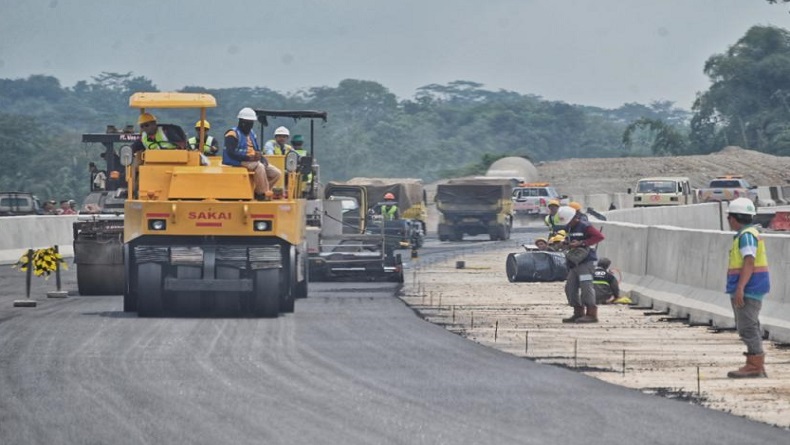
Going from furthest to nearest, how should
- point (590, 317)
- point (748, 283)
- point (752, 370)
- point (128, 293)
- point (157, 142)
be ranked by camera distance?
point (157, 142)
point (128, 293)
point (590, 317)
point (748, 283)
point (752, 370)

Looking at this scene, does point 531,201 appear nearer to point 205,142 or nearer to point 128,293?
point 205,142

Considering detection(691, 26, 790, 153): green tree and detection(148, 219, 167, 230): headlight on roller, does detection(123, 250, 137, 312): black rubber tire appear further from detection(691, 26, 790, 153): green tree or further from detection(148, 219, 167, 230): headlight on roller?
detection(691, 26, 790, 153): green tree

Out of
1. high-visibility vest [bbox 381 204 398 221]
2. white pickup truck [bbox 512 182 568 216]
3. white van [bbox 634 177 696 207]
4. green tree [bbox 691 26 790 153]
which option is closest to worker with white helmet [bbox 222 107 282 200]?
high-visibility vest [bbox 381 204 398 221]

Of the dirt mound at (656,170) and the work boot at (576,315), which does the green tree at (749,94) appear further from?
the work boot at (576,315)

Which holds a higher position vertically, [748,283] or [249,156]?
[249,156]

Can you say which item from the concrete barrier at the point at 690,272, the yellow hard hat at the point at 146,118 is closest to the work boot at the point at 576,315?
the concrete barrier at the point at 690,272

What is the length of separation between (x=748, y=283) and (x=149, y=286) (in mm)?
8677

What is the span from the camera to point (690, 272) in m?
22.4

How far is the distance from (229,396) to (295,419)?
1401mm

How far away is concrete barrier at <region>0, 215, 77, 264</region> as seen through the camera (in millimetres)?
40875

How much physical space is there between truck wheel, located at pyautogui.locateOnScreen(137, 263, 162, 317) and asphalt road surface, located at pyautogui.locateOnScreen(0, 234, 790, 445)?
2.41 feet

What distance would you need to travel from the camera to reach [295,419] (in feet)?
39.8

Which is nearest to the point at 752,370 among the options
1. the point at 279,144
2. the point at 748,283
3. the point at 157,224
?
the point at 748,283

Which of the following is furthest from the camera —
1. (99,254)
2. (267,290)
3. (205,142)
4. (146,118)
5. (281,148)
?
(99,254)
